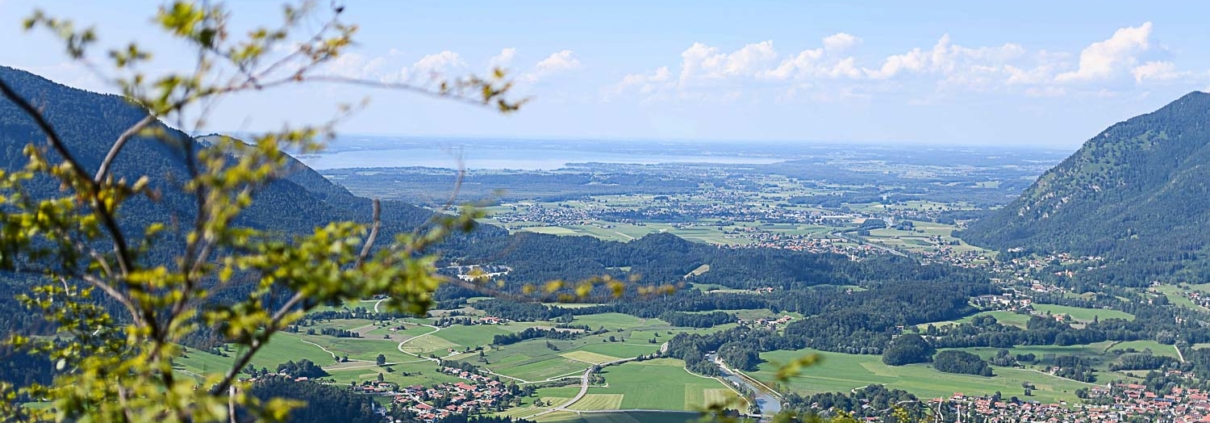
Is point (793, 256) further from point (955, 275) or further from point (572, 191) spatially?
point (572, 191)

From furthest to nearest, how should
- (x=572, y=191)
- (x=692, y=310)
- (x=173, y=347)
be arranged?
(x=572, y=191) → (x=692, y=310) → (x=173, y=347)

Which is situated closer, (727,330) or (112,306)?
(112,306)

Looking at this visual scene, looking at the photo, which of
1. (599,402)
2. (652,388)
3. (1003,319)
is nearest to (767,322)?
(1003,319)

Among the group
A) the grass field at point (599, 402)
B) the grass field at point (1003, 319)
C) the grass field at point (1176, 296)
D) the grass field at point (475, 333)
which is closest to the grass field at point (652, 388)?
the grass field at point (599, 402)

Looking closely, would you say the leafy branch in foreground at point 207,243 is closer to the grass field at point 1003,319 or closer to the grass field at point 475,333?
the grass field at point 475,333

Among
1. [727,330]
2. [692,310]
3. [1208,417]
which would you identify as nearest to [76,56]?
[1208,417]
